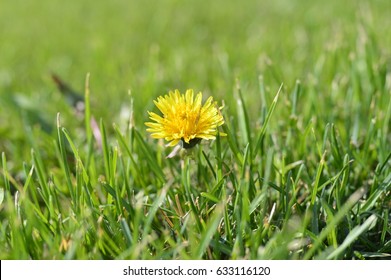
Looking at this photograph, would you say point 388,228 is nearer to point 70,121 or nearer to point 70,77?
point 70,121

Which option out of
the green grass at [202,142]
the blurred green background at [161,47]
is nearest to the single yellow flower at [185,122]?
the green grass at [202,142]

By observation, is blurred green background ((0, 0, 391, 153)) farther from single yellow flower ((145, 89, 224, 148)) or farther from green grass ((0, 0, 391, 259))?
single yellow flower ((145, 89, 224, 148))

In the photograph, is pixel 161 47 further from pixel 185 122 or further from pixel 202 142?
pixel 185 122

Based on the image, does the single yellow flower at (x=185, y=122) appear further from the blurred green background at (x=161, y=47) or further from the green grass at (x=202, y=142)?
the blurred green background at (x=161, y=47)

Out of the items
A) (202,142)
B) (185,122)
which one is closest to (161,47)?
(202,142)

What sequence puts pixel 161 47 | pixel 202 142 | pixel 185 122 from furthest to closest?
pixel 161 47
pixel 202 142
pixel 185 122
